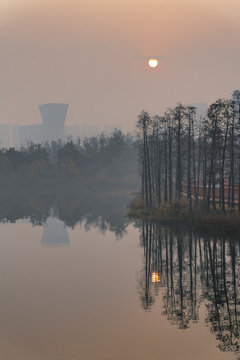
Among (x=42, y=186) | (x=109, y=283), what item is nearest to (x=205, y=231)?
(x=109, y=283)

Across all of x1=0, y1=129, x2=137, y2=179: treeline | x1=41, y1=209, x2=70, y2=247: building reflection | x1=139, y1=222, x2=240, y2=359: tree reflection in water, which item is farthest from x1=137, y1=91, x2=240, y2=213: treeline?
x1=0, y1=129, x2=137, y2=179: treeline

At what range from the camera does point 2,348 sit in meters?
16.4

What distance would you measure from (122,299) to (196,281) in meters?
4.48

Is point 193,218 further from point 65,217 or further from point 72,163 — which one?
point 72,163

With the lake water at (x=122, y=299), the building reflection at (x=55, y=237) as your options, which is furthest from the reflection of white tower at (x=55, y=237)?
the lake water at (x=122, y=299)

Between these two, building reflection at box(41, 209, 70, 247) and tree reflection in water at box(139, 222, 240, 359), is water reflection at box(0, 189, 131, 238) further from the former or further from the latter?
tree reflection in water at box(139, 222, 240, 359)

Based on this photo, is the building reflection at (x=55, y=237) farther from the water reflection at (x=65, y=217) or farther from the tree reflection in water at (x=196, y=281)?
the tree reflection in water at (x=196, y=281)

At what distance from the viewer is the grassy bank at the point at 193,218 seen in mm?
39562

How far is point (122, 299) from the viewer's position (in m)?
21.8

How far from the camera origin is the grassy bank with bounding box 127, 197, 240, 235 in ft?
130

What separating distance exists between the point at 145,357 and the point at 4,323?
647cm

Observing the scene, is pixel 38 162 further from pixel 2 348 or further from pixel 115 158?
pixel 2 348

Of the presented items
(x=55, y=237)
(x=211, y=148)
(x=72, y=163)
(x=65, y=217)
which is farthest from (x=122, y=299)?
(x=72, y=163)

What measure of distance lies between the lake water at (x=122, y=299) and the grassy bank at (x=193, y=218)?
3316 mm
